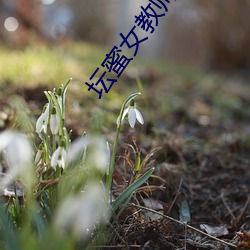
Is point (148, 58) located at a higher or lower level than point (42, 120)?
lower

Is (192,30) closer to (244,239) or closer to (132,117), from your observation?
(244,239)

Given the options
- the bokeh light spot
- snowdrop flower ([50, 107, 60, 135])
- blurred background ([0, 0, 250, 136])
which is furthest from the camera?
the bokeh light spot

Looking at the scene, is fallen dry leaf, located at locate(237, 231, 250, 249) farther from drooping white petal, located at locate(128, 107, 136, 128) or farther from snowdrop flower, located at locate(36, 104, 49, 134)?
snowdrop flower, located at locate(36, 104, 49, 134)

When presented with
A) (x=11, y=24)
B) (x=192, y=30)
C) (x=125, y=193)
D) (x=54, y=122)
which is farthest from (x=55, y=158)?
(x=192, y=30)

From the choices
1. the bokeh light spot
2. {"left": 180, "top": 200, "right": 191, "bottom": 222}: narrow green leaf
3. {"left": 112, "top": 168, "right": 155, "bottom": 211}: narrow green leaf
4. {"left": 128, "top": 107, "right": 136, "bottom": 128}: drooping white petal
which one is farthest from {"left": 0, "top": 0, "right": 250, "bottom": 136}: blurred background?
{"left": 180, "top": 200, "right": 191, "bottom": 222}: narrow green leaf

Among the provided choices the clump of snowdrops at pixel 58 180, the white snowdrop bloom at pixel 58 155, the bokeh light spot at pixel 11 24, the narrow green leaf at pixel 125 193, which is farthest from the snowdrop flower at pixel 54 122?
the bokeh light spot at pixel 11 24

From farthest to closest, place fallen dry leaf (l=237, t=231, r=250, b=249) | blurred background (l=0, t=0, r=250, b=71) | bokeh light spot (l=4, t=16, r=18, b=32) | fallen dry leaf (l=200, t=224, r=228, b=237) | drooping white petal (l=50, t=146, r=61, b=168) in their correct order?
1. blurred background (l=0, t=0, r=250, b=71)
2. bokeh light spot (l=4, t=16, r=18, b=32)
3. fallen dry leaf (l=200, t=224, r=228, b=237)
4. fallen dry leaf (l=237, t=231, r=250, b=249)
5. drooping white petal (l=50, t=146, r=61, b=168)

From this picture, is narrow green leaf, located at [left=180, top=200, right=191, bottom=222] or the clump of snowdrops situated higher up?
the clump of snowdrops

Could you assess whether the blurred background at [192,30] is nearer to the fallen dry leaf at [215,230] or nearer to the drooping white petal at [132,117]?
the fallen dry leaf at [215,230]

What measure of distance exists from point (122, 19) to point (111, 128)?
11.6 m

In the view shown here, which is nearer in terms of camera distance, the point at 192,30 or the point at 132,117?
the point at 132,117

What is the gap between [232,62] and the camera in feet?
29.8

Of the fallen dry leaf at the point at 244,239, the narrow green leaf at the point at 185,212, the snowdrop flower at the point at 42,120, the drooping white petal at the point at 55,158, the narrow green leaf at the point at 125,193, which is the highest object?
the snowdrop flower at the point at 42,120

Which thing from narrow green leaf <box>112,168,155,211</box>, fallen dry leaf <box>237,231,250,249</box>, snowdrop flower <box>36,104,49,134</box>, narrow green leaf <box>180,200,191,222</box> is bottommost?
narrow green leaf <box>180,200,191,222</box>
